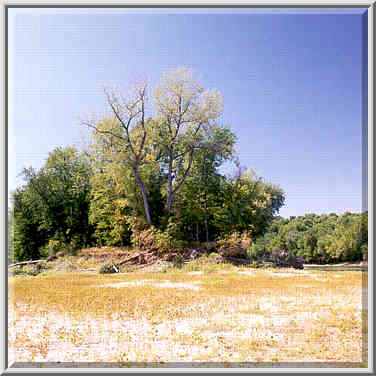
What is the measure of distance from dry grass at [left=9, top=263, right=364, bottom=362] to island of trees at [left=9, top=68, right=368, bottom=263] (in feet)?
5.68

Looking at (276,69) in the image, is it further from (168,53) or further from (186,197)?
(186,197)

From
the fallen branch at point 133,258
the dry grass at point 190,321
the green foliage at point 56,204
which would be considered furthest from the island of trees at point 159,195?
the dry grass at point 190,321

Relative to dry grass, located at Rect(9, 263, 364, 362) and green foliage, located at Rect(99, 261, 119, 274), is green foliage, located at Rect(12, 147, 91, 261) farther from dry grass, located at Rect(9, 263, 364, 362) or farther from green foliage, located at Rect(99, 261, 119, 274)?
dry grass, located at Rect(9, 263, 364, 362)

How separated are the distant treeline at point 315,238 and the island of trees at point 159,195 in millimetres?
29

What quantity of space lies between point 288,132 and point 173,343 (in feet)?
11.1

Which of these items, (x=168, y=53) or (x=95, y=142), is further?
(x=95, y=142)

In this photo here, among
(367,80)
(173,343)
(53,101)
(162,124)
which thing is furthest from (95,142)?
(367,80)

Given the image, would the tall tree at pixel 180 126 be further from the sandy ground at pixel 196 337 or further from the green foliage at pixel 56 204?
the sandy ground at pixel 196 337

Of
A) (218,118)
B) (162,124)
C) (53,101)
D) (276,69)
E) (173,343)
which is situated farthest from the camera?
(162,124)

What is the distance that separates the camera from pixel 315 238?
5.54 metres

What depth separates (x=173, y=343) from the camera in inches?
96.7

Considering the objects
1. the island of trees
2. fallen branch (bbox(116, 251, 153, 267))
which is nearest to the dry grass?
fallen branch (bbox(116, 251, 153, 267))

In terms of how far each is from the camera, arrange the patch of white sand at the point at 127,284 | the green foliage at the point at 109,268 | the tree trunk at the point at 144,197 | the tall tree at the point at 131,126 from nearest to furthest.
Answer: the patch of white sand at the point at 127,284, the tall tree at the point at 131,126, the green foliage at the point at 109,268, the tree trunk at the point at 144,197

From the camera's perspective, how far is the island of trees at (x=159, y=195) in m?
5.45
